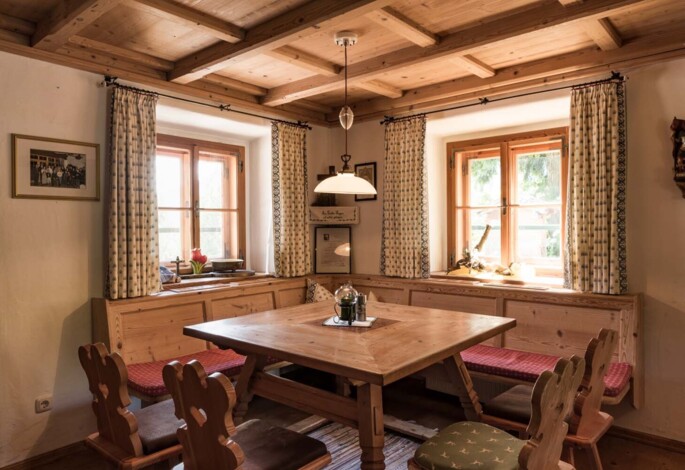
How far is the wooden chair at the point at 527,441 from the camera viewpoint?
158 centimetres

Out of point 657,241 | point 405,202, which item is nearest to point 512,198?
point 405,202

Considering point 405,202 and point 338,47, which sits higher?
point 338,47

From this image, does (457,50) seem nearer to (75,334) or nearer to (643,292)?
(643,292)

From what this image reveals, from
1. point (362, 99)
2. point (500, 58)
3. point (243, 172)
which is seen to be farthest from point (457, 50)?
point (243, 172)

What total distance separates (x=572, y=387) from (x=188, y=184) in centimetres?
336

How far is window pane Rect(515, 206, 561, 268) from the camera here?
393 centimetres

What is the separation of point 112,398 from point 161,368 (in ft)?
3.57

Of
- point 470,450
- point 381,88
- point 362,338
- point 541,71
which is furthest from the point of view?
point 381,88

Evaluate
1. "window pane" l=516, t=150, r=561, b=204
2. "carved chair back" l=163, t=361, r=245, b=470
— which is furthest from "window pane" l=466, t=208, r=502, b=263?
"carved chair back" l=163, t=361, r=245, b=470

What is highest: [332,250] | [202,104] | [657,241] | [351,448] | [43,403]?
[202,104]

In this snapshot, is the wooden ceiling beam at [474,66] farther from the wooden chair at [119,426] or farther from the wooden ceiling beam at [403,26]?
the wooden chair at [119,426]

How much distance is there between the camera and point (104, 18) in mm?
2650

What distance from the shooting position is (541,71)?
11.0 feet

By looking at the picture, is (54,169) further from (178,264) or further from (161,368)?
(161,368)
